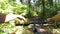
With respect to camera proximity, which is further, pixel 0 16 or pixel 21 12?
pixel 21 12

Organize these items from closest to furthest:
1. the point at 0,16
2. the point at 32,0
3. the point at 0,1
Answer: the point at 0,16, the point at 0,1, the point at 32,0

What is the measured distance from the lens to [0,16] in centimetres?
94

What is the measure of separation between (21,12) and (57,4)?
4.95ft

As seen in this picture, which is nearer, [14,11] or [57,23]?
[57,23]

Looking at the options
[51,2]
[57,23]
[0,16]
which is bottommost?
[57,23]

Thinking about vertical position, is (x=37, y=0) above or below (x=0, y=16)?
below

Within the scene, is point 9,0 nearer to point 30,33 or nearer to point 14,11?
point 14,11

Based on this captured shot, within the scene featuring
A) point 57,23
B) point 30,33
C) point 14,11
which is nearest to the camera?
point 30,33

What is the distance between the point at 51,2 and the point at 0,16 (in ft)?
16.1

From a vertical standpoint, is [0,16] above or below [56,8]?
above

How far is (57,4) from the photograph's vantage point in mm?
5746

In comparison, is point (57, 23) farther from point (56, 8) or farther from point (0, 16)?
point (0, 16)

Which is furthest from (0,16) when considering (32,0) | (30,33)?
(32,0)

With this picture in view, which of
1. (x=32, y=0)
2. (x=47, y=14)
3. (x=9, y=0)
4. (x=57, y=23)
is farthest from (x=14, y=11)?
(x=32, y=0)
